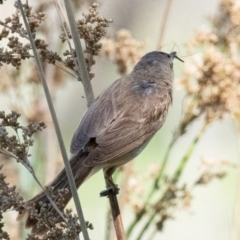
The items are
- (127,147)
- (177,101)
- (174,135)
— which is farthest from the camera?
(177,101)

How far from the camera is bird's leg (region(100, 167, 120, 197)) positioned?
95.1 inches

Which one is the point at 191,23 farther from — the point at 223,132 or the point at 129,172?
the point at 129,172

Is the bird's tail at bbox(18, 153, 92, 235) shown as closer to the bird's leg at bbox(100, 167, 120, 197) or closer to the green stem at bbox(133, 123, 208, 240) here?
the bird's leg at bbox(100, 167, 120, 197)

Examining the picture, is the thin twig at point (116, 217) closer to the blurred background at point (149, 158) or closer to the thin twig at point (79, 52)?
the blurred background at point (149, 158)

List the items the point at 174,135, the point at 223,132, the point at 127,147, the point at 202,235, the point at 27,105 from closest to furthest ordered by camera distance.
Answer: the point at 174,135, the point at 27,105, the point at 127,147, the point at 202,235, the point at 223,132

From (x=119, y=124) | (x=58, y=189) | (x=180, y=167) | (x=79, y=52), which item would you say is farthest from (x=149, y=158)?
(x=79, y=52)

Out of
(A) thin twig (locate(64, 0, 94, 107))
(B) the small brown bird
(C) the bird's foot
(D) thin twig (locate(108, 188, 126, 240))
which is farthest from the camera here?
(B) the small brown bird

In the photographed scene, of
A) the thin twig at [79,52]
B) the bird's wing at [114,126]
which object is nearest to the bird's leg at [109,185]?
the bird's wing at [114,126]

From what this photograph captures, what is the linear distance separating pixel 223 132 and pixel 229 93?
1503 millimetres

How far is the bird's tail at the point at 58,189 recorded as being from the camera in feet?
5.66

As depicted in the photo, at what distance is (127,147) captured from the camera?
9.41ft

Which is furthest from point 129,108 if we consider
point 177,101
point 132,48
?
point 177,101

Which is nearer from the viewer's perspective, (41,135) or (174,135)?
(174,135)

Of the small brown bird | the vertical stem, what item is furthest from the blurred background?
the small brown bird
